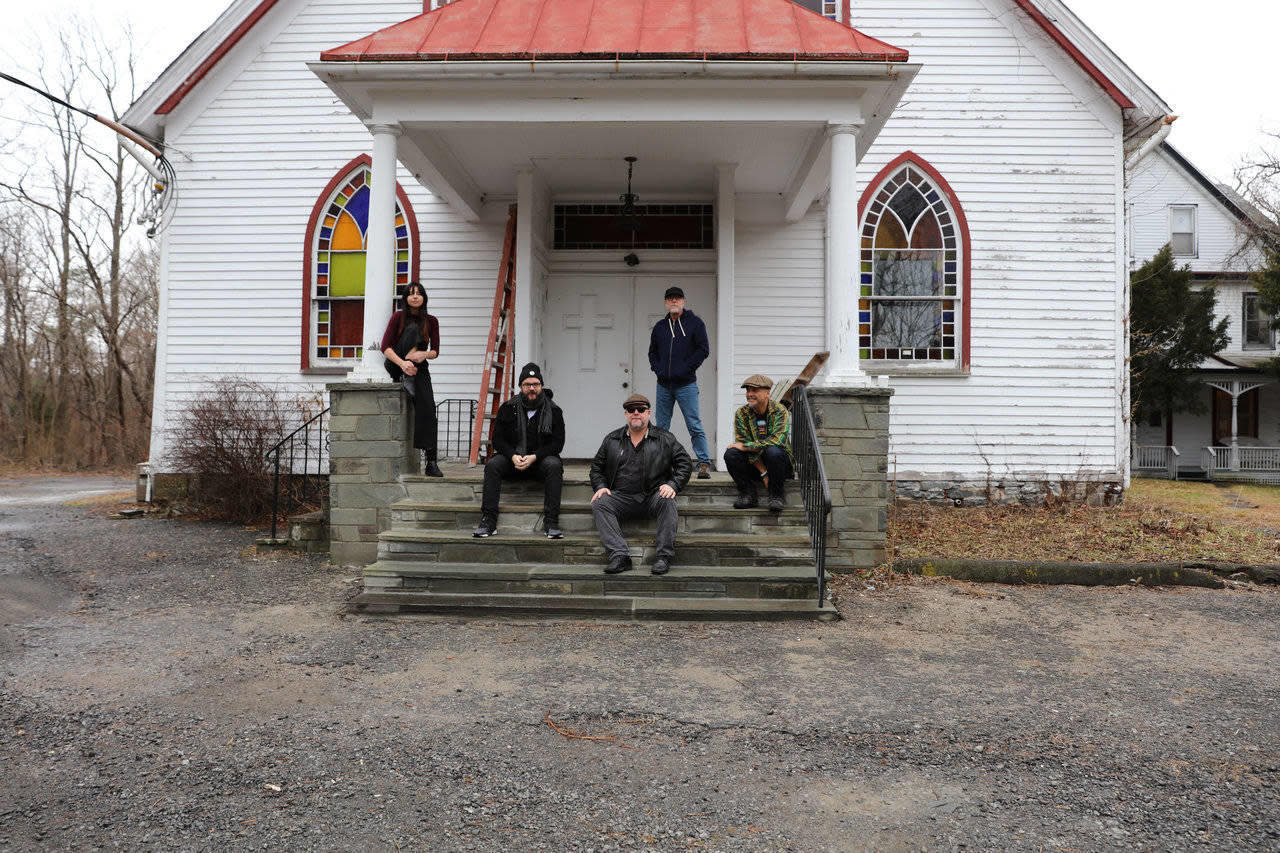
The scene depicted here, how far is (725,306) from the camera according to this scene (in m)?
9.05

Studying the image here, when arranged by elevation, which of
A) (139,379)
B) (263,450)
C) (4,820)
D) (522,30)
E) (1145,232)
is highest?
(1145,232)

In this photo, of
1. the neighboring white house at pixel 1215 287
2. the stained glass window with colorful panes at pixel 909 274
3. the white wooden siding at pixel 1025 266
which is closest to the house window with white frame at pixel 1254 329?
the neighboring white house at pixel 1215 287

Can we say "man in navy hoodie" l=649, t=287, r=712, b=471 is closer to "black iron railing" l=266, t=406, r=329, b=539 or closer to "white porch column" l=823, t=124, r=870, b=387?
"white porch column" l=823, t=124, r=870, b=387

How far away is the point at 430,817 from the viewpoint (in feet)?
9.31

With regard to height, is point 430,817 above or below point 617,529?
below

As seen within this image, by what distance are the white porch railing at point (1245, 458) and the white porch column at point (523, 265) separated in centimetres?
2054

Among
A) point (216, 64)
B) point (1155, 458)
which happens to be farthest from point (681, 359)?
point (1155, 458)

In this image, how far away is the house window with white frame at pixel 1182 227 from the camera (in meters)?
23.2

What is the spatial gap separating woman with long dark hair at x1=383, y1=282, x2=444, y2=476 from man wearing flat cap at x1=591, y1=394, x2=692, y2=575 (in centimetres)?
181

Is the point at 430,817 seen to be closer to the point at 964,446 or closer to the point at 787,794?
the point at 787,794

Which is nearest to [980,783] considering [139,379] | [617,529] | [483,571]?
[617,529]

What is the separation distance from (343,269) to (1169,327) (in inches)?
750

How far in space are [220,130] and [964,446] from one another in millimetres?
10347

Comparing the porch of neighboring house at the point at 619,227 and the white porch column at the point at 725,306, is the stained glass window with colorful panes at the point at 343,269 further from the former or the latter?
the white porch column at the point at 725,306
